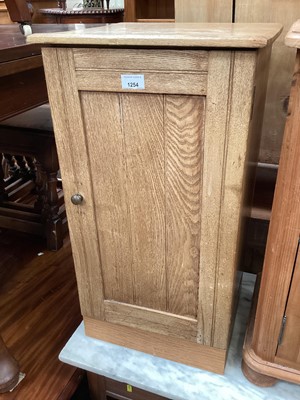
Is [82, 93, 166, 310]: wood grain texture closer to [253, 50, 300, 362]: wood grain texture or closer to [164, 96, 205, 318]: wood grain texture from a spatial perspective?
[164, 96, 205, 318]: wood grain texture

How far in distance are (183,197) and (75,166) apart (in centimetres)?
25

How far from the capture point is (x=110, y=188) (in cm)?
86

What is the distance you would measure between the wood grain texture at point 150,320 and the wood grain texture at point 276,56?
2.20ft

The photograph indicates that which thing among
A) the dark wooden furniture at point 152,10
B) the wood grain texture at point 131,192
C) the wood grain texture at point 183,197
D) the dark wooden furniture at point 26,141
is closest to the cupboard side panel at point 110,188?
the wood grain texture at point 131,192

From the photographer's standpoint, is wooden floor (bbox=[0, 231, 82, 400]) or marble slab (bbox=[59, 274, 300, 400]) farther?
wooden floor (bbox=[0, 231, 82, 400])

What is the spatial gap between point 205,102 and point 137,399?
910 mm

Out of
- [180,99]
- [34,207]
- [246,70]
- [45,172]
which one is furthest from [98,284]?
[34,207]

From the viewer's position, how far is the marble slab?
0.95 meters

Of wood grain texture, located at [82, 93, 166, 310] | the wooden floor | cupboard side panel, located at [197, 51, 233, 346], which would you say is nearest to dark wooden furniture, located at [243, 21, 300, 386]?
cupboard side panel, located at [197, 51, 233, 346]

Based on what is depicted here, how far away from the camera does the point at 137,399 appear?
115 centimetres

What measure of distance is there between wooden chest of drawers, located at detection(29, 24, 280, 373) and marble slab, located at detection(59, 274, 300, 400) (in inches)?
1.4

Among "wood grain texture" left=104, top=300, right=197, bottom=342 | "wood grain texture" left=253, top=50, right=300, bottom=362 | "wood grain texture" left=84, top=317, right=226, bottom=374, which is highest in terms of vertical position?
"wood grain texture" left=253, top=50, right=300, bottom=362

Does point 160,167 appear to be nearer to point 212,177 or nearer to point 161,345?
point 212,177

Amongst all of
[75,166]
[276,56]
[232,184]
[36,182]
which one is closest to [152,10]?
[276,56]
